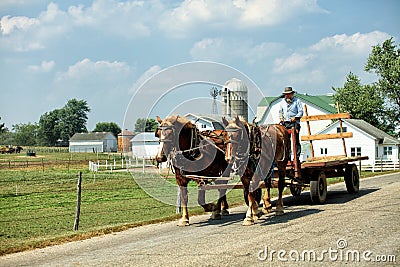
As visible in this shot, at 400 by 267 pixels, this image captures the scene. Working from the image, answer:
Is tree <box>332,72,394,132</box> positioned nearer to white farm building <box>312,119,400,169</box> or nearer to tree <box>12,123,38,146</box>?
white farm building <box>312,119,400,169</box>

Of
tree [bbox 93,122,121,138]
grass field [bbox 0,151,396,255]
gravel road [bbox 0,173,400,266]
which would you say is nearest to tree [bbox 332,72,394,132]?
grass field [bbox 0,151,396,255]

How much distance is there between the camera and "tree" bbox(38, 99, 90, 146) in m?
152

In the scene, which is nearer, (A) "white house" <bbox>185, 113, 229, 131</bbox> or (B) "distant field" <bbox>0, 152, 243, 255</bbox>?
(B) "distant field" <bbox>0, 152, 243, 255</bbox>

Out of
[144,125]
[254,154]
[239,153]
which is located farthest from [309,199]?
[144,125]

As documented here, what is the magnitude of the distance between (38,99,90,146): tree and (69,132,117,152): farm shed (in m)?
24.6

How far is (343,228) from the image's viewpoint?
1000cm

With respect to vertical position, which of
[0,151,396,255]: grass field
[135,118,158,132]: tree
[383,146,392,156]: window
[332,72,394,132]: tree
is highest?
[332,72,394,132]: tree

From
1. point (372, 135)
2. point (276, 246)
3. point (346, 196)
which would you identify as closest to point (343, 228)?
point (276, 246)

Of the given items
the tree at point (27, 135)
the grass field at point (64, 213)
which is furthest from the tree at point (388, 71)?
the tree at point (27, 135)

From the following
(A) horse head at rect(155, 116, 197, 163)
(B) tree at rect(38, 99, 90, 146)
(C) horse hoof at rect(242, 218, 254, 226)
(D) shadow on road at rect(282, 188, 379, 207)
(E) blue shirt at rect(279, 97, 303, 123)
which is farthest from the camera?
(B) tree at rect(38, 99, 90, 146)

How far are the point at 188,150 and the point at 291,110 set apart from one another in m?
4.10

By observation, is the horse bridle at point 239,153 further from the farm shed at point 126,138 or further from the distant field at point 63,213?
the distant field at point 63,213

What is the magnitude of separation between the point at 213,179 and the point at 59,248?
149 inches

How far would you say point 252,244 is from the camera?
8875 millimetres
